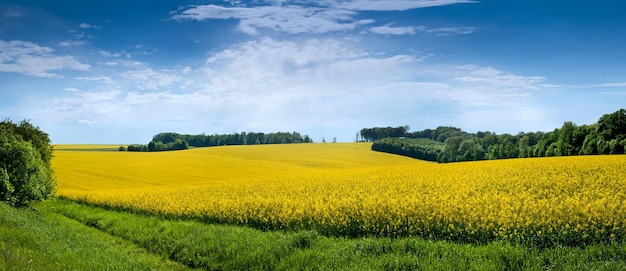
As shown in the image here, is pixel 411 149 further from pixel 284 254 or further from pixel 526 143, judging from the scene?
pixel 284 254

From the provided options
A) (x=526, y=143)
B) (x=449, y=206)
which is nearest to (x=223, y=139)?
(x=526, y=143)

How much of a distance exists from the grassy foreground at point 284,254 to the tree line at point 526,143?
4666 cm

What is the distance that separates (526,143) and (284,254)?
8610cm

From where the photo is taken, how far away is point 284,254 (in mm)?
11719

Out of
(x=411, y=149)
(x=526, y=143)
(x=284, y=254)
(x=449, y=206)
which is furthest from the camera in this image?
(x=411, y=149)

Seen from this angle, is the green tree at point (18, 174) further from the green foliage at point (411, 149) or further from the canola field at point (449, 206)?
the green foliage at point (411, 149)

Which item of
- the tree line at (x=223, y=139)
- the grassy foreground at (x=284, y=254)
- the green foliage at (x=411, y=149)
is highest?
the tree line at (x=223, y=139)

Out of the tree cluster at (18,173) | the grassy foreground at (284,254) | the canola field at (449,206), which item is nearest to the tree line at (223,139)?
the tree cluster at (18,173)

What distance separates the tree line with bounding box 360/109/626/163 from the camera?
5175cm

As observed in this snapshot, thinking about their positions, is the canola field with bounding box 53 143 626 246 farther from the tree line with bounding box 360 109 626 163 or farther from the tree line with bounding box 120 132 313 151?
the tree line with bounding box 120 132 313 151

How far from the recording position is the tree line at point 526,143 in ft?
170

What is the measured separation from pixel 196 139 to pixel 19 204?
4016 inches

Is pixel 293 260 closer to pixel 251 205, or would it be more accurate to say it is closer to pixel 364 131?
pixel 251 205

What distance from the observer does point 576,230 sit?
37.6 feet
